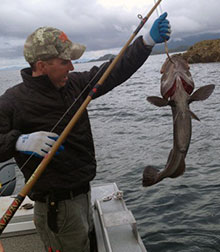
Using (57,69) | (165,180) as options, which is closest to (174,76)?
(57,69)

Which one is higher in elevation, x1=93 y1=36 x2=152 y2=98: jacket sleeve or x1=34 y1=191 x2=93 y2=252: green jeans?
x1=93 y1=36 x2=152 y2=98: jacket sleeve

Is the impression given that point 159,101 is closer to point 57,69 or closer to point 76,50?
point 57,69

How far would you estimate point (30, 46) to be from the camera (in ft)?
9.86

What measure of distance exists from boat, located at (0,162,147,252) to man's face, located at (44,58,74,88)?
162 cm

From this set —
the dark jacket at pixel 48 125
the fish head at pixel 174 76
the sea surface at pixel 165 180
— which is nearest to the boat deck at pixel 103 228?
the dark jacket at pixel 48 125

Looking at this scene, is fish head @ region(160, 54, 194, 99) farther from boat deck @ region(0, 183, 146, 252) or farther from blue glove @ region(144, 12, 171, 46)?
boat deck @ region(0, 183, 146, 252)

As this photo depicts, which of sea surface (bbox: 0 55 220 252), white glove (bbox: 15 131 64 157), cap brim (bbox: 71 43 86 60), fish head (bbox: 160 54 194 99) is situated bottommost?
sea surface (bbox: 0 55 220 252)

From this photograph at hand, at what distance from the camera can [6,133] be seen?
290 centimetres

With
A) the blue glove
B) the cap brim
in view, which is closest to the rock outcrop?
the cap brim

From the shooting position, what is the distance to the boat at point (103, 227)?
3.33 metres

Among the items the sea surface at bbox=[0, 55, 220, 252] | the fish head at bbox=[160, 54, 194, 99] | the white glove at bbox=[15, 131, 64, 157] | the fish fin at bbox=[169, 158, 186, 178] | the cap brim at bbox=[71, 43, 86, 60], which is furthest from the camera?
the sea surface at bbox=[0, 55, 220, 252]

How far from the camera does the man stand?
291 cm

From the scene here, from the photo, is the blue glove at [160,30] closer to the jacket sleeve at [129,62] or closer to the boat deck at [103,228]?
the jacket sleeve at [129,62]

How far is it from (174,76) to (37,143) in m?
1.30
